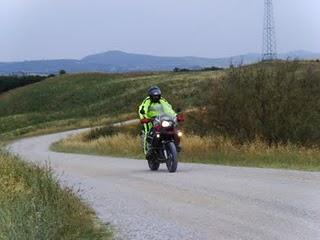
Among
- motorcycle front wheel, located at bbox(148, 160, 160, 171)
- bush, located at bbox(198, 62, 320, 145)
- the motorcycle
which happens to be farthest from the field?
the motorcycle

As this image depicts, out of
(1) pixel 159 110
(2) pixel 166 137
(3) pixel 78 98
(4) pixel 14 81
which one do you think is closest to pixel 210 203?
(2) pixel 166 137

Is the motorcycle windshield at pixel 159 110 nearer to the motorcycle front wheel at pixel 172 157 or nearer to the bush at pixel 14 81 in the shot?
the motorcycle front wheel at pixel 172 157

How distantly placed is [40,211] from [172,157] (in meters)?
7.93

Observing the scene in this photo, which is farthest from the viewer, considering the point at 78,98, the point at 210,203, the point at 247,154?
the point at 78,98

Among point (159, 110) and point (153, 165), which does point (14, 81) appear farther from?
point (159, 110)

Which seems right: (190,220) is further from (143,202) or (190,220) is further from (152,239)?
(143,202)

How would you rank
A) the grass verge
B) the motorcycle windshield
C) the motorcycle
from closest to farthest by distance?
the motorcycle
the motorcycle windshield
the grass verge

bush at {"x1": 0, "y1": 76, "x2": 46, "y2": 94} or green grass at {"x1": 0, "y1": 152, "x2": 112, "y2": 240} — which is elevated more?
green grass at {"x1": 0, "y1": 152, "x2": 112, "y2": 240}

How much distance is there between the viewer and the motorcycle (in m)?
15.0

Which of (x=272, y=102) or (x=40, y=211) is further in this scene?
(x=272, y=102)

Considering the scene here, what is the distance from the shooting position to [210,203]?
10.1 m

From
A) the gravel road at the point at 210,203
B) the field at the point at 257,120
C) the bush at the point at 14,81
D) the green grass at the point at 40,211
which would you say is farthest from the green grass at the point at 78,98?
the green grass at the point at 40,211

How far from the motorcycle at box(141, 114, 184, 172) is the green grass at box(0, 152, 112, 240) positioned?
4367 millimetres

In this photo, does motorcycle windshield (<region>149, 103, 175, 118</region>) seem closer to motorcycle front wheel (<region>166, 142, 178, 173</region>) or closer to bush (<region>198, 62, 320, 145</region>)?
motorcycle front wheel (<region>166, 142, 178, 173</region>)
